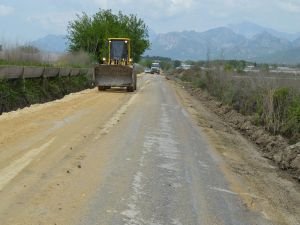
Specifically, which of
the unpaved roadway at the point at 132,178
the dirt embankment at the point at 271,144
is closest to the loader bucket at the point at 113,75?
the dirt embankment at the point at 271,144

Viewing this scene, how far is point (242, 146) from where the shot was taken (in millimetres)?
14000

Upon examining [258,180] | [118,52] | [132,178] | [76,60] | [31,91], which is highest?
[118,52]

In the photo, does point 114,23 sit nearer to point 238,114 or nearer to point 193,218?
point 238,114

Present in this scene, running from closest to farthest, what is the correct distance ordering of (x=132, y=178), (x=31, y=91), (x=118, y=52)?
(x=132, y=178)
(x=31, y=91)
(x=118, y=52)

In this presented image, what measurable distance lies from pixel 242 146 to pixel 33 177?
709 centimetres

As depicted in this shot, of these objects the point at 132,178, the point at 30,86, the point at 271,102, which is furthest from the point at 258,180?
the point at 30,86

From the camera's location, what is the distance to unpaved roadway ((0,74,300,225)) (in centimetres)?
677

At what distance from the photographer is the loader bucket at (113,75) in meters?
30.7

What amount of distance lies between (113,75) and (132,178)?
→ 22558 mm

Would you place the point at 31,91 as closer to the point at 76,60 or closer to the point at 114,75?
the point at 114,75

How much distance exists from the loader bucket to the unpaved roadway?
1552cm

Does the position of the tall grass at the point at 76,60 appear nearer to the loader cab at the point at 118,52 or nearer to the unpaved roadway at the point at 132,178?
the loader cab at the point at 118,52

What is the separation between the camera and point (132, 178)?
338 inches

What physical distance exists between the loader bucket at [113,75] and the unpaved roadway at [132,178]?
15516 mm
